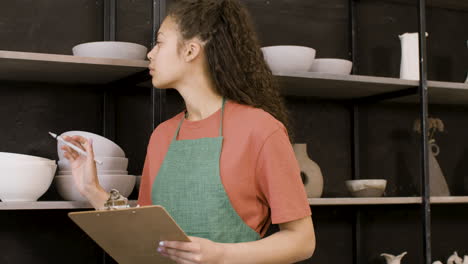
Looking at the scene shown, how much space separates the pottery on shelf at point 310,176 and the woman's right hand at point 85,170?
0.85m

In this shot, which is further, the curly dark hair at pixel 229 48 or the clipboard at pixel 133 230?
the curly dark hair at pixel 229 48

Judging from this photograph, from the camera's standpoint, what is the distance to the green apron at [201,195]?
1.74 metres

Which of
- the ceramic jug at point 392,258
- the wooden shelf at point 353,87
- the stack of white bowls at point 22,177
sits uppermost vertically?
the wooden shelf at point 353,87

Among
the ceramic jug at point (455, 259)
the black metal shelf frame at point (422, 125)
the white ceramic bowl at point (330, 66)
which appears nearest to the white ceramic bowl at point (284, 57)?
the white ceramic bowl at point (330, 66)

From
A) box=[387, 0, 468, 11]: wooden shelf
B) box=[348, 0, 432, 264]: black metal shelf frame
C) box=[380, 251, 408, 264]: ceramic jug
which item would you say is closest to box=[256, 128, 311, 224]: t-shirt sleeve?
box=[348, 0, 432, 264]: black metal shelf frame

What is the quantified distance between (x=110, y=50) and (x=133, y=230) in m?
0.81

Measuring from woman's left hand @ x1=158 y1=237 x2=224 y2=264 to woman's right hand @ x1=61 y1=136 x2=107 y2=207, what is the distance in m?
0.50

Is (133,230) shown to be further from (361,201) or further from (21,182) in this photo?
(361,201)

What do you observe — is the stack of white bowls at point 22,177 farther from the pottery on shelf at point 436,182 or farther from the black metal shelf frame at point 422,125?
the pottery on shelf at point 436,182

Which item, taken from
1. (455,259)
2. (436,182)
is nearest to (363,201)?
(436,182)

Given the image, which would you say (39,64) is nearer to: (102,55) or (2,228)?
(102,55)

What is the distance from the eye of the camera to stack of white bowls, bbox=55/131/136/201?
81.2 inches

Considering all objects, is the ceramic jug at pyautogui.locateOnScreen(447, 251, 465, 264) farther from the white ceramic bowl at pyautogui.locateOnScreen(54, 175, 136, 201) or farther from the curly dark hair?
the white ceramic bowl at pyautogui.locateOnScreen(54, 175, 136, 201)

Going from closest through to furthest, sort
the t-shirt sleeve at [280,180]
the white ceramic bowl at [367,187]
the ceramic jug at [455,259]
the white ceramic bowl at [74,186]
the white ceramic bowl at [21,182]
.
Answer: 1. the t-shirt sleeve at [280,180]
2. the white ceramic bowl at [21,182]
3. the white ceramic bowl at [74,186]
4. the white ceramic bowl at [367,187]
5. the ceramic jug at [455,259]
